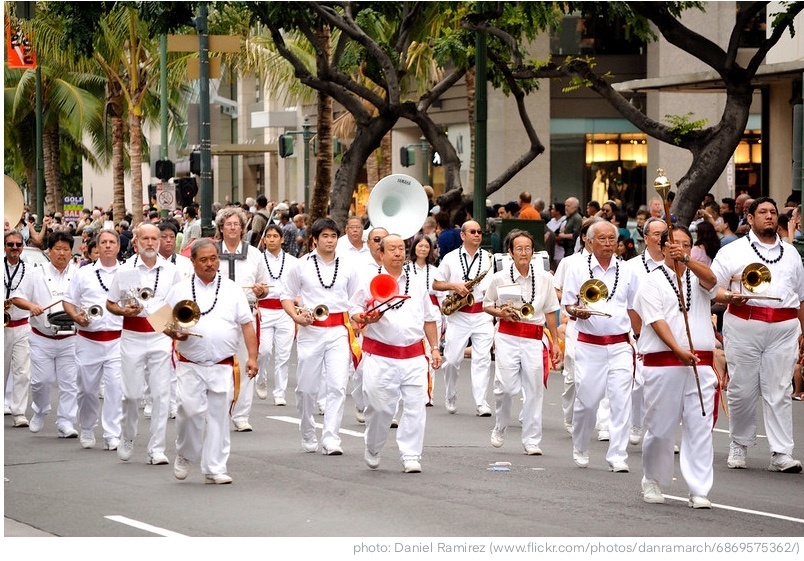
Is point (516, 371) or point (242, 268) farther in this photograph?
point (242, 268)

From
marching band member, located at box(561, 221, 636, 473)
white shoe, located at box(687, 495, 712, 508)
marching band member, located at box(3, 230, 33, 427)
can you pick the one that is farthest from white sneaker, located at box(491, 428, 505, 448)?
marching band member, located at box(3, 230, 33, 427)

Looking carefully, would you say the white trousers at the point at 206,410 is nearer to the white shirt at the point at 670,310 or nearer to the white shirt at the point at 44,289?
the white shirt at the point at 670,310

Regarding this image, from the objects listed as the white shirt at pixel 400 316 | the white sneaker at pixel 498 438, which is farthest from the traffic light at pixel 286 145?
the white shirt at pixel 400 316

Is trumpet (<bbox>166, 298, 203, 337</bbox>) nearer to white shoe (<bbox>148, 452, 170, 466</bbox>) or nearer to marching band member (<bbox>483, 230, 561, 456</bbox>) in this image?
white shoe (<bbox>148, 452, 170, 466</bbox>)

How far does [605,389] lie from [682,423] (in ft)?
6.62

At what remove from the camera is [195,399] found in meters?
11.4

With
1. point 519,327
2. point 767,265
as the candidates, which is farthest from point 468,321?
point 767,265

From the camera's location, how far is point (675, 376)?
34.2 feet

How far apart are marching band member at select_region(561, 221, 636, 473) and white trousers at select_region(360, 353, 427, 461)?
1.33 meters

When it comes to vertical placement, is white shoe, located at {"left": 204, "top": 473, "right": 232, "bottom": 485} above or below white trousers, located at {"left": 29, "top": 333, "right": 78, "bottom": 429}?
below

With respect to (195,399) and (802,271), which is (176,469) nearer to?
(195,399)

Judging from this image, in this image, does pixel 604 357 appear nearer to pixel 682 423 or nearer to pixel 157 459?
pixel 682 423

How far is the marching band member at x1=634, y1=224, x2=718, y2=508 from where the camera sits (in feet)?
34.0

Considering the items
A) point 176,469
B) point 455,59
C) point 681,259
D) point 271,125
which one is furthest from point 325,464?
point 271,125
